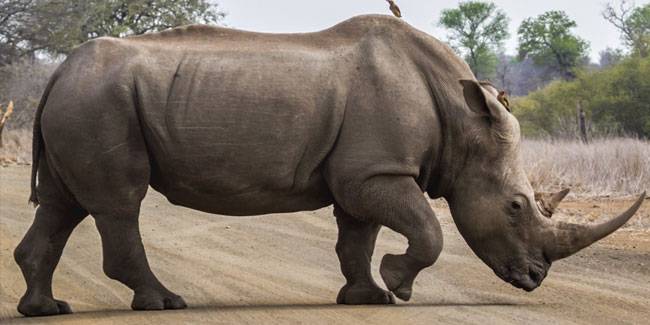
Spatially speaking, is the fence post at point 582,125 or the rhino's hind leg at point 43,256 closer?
the rhino's hind leg at point 43,256

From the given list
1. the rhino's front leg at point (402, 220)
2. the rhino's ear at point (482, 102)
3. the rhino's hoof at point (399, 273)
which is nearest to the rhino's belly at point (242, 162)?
the rhino's front leg at point (402, 220)

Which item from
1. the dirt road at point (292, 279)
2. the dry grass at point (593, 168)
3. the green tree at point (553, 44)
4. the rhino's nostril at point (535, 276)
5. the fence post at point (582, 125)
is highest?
the rhino's nostril at point (535, 276)

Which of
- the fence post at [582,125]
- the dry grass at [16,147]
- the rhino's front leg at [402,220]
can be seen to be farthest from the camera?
the dry grass at [16,147]

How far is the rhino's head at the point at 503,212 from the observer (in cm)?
904

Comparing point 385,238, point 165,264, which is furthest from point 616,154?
point 165,264

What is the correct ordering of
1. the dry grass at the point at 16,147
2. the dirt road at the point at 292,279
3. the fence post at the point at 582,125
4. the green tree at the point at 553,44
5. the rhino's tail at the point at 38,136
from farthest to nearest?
the green tree at the point at 553,44 → the dry grass at the point at 16,147 → the fence post at the point at 582,125 → the rhino's tail at the point at 38,136 → the dirt road at the point at 292,279

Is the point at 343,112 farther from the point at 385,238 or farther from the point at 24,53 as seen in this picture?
the point at 24,53

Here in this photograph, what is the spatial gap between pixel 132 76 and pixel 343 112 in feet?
4.25

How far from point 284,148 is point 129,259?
1157 millimetres

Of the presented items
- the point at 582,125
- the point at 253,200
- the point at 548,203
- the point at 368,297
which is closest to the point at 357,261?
the point at 368,297

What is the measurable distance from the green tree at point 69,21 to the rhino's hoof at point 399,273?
26931mm

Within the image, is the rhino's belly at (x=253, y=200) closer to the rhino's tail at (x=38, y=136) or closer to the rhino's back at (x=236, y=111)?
the rhino's back at (x=236, y=111)

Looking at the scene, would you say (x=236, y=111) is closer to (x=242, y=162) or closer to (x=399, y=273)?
(x=242, y=162)

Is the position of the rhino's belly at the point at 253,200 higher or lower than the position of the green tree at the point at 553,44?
higher
